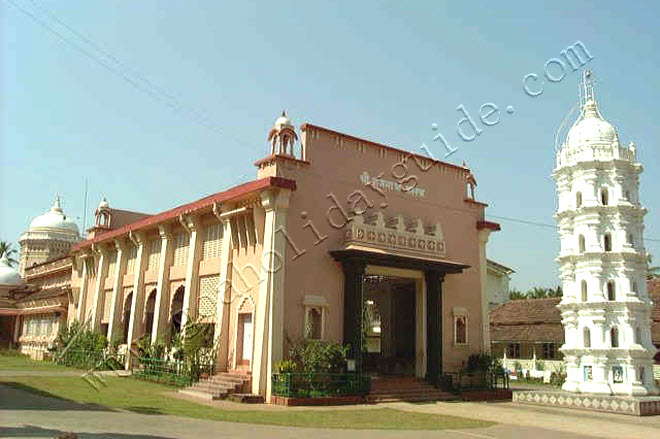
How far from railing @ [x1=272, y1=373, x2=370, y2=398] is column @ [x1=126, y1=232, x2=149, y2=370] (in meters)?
12.3

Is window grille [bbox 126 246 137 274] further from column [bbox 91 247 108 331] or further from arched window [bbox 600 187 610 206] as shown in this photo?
arched window [bbox 600 187 610 206]

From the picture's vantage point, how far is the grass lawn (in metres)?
14.7

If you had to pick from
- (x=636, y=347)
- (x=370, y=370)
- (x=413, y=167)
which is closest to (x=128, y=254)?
Answer: (x=370, y=370)

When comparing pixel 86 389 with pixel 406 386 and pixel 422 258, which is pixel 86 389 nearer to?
pixel 406 386

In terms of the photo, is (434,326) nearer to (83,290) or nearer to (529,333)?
(529,333)

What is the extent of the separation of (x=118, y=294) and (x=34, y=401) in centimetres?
1610

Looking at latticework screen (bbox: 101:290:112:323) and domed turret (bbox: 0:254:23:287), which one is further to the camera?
domed turret (bbox: 0:254:23:287)

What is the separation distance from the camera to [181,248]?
88.3ft

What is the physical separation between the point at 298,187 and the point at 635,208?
13.2 meters

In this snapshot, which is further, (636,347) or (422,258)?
(422,258)

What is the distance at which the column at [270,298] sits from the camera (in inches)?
760

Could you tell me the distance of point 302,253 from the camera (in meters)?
20.7

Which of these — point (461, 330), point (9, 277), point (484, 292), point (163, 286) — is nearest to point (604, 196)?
point (484, 292)

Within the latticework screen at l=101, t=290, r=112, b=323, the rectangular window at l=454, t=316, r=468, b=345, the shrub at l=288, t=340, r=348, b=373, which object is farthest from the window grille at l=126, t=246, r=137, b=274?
the rectangular window at l=454, t=316, r=468, b=345
